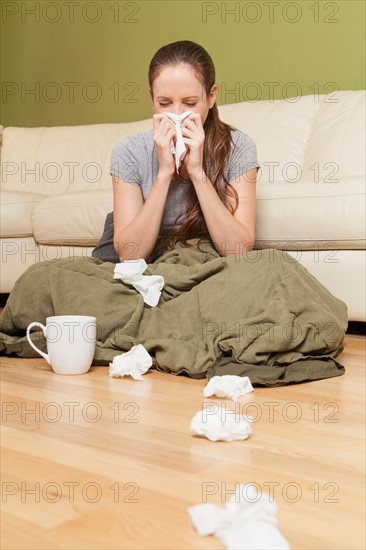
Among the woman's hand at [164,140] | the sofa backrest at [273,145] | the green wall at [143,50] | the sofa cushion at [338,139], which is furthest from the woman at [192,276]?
the green wall at [143,50]

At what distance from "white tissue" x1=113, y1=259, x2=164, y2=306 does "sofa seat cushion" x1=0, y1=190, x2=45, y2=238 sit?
123 centimetres

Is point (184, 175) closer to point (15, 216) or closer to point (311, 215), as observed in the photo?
point (311, 215)

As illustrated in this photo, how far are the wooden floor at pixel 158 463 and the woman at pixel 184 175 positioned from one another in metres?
0.54

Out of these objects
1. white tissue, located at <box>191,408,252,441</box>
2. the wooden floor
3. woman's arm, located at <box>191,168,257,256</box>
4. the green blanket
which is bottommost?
the wooden floor

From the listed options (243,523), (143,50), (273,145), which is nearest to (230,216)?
(273,145)

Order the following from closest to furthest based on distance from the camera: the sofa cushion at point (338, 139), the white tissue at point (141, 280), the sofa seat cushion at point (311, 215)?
the white tissue at point (141, 280), the sofa seat cushion at point (311, 215), the sofa cushion at point (338, 139)

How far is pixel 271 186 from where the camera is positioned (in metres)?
2.45

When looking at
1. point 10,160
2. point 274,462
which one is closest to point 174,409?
point 274,462

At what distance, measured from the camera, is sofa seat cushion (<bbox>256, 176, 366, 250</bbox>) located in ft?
7.50

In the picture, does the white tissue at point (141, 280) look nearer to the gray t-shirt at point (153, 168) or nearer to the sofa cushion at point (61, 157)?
→ the gray t-shirt at point (153, 168)

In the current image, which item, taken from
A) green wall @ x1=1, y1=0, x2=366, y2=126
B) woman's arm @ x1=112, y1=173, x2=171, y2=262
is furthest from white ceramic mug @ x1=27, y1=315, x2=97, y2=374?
green wall @ x1=1, y1=0, x2=366, y2=126

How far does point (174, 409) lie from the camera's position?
142 centimetres

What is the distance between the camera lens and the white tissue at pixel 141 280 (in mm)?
1904

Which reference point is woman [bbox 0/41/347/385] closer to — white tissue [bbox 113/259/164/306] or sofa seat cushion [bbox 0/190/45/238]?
white tissue [bbox 113/259/164/306]
